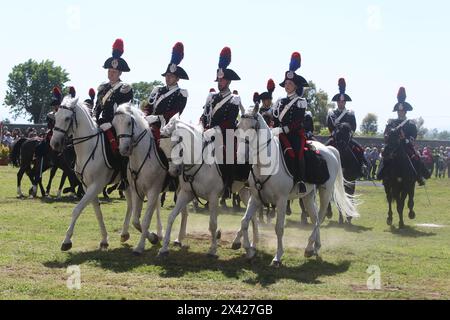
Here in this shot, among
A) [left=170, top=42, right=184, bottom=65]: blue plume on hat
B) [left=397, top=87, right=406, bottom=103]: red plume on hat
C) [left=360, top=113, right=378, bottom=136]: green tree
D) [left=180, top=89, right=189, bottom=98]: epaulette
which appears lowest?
[left=180, top=89, right=189, bottom=98]: epaulette

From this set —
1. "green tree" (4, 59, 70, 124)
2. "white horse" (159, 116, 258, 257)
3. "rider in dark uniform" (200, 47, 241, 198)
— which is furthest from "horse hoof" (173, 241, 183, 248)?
"green tree" (4, 59, 70, 124)

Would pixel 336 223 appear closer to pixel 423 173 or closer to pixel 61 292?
pixel 423 173

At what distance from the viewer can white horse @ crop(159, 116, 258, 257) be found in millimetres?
10734

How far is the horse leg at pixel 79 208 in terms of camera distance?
11297 millimetres

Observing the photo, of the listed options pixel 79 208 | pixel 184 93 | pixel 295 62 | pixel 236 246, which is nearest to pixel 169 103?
pixel 184 93

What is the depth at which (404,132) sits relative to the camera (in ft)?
55.9

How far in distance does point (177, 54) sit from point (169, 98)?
0.99m

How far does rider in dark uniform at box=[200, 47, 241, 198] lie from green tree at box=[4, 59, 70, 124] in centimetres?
8933

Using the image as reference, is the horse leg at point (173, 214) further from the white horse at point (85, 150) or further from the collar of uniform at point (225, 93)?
the collar of uniform at point (225, 93)

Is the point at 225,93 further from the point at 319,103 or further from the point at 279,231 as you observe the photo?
the point at 319,103

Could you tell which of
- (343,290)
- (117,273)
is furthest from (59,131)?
(343,290)

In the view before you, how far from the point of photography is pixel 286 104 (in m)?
11.5

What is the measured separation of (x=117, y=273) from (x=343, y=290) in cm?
347

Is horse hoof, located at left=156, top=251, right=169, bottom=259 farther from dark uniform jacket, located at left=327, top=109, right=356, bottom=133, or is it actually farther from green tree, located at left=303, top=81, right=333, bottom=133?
green tree, located at left=303, top=81, right=333, bottom=133
